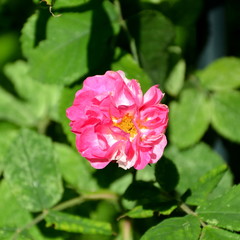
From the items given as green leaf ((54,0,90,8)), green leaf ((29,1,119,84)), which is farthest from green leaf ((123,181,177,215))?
green leaf ((54,0,90,8))

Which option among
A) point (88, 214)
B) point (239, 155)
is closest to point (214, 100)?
point (239, 155)

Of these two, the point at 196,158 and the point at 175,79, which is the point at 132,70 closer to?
the point at 175,79

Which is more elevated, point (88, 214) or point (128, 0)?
point (128, 0)

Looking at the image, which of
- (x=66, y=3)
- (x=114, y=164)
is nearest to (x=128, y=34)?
(x=66, y=3)

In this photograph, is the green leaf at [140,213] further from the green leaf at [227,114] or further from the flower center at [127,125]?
the green leaf at [227,114]

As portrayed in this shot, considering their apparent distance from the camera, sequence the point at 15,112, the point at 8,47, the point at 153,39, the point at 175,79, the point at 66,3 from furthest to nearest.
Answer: the point at 8,47 → the point at 15,112 → the point at 175,79 → the point at 153,39 → the point at 66,3

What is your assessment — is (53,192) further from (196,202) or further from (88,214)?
(196,202)

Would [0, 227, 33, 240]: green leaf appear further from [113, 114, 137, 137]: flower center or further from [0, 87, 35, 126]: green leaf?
[0, 87, 35, 126]: green leaf
